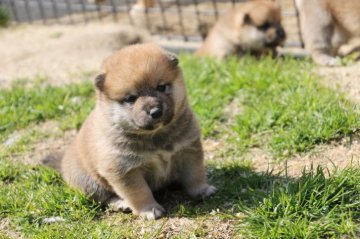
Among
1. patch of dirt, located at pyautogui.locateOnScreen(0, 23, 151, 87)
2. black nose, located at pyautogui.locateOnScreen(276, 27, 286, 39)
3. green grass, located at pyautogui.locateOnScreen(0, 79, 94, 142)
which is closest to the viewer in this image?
green grass, located at pyautogui.locateOnScreen(0, 79, 94, 142)

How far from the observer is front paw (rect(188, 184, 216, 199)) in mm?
3641

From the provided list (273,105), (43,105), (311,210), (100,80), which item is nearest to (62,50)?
(43,105)

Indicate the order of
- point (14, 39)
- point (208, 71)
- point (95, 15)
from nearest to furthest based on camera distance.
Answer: point (208, 71) → point (14, 39) → point (95, 15)

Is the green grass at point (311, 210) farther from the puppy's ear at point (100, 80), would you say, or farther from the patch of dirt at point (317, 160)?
the puppy's ear at point (100, 80)

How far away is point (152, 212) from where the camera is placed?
3.46m

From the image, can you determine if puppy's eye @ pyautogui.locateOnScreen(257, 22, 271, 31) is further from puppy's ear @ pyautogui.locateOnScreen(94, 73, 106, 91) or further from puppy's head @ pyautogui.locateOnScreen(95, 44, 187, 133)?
puppy's ear @ pyautogui.locateOnScreen(94, 73, 106, 91)

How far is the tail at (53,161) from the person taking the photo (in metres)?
4.30

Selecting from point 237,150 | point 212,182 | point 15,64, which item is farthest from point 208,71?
point 15,64

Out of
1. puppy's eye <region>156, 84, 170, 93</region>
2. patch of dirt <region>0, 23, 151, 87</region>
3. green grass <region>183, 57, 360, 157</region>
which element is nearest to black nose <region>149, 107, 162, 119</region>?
puppy's eye <region>156, 84, 170, 93</region>

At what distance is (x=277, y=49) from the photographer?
7.33m

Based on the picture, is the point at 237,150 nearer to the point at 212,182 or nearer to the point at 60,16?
the point at 212,182

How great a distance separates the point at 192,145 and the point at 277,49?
414cm

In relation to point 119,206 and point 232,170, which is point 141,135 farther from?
point 232,170

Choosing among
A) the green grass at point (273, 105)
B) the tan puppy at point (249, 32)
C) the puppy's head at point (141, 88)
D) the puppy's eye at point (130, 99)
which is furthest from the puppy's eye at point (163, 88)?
the tan puppy at point (249, 32)
